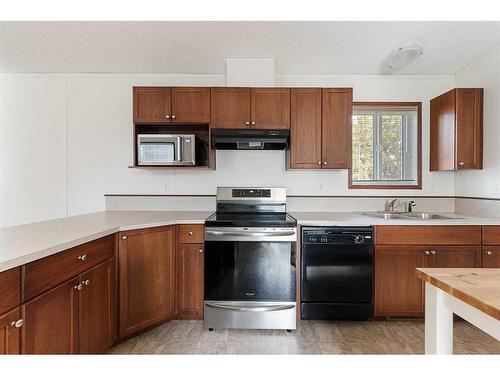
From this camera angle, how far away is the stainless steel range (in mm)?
2271

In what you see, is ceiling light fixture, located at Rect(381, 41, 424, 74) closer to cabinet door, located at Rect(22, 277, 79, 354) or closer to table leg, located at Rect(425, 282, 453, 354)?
table leg, located at Rect(425, 282, 453, 354)

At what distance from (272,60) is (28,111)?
2596 mm

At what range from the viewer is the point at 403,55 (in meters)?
2.47

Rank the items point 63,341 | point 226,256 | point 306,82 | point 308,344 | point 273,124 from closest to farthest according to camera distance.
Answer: point 63,341, point 308,344, point 226,256, point 273,124, point 306,82

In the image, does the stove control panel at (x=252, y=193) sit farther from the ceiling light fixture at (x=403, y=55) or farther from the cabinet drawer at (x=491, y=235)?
the cabinet drawer at (x=491, y=235)

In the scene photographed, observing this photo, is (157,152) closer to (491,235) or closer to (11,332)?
(11,332)

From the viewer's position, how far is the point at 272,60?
2.77 metres

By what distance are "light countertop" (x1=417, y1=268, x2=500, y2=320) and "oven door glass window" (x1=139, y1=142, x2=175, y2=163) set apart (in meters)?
2.14

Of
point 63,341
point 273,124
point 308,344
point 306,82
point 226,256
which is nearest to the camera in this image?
point 63,341

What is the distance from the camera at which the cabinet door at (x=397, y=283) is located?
7.76 ft

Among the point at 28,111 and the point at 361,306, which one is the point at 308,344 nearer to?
the point at 361,306

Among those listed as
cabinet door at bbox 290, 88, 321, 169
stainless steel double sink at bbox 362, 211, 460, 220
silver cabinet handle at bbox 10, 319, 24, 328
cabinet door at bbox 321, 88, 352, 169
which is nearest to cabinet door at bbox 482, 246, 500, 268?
stainless steel double sink at bbox 362, 211, 460, 220

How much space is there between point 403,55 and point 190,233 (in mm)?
2330

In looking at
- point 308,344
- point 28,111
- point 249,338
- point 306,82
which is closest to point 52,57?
point 28,111
